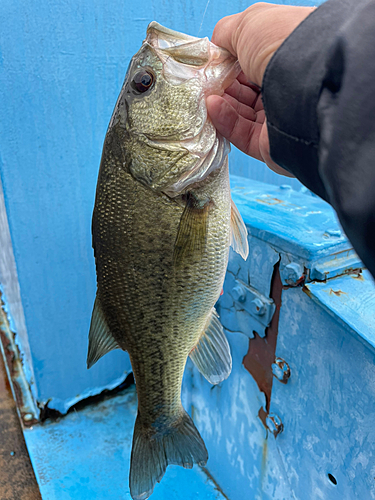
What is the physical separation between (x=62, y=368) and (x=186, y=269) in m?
1.54

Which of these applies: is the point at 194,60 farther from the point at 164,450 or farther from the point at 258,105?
the point at 164,450

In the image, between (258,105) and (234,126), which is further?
(258,105)

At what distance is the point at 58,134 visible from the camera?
5.71 feet

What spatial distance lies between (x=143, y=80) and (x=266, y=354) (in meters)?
0.98

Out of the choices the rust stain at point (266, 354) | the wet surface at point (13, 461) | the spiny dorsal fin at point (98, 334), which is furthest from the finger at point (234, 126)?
the wet surface at point (13, 461)

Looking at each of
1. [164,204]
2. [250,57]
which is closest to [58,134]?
[164,204]

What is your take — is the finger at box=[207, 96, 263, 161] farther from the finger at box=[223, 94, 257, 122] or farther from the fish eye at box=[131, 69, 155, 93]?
the fish eye at box=[131, 69, 155, 93]

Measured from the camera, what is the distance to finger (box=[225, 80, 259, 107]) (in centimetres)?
106

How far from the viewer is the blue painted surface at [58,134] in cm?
159

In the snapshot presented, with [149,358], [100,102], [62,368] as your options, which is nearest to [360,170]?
[149,358]

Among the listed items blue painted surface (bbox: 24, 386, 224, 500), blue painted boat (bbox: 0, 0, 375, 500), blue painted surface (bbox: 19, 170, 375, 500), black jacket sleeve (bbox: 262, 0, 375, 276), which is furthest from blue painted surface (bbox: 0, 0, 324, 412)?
black jacket sleeve (bbox: 262, 0, 375, 276)

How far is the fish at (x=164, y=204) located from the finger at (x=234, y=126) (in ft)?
0.07

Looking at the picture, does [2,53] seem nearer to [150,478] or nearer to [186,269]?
[186,269]

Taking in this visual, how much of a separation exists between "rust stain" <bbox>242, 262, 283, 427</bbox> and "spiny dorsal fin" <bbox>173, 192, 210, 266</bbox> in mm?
379
